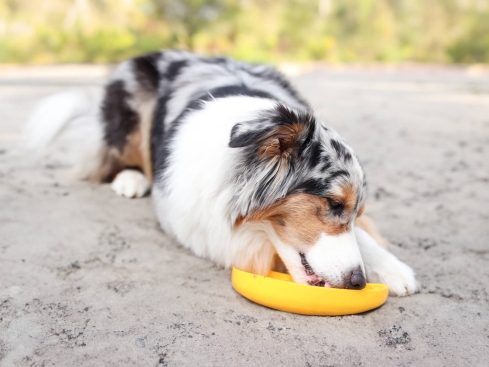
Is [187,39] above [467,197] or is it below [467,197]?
below

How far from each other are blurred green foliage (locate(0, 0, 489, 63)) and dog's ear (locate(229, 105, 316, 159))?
18.2m

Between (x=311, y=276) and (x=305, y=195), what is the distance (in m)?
0.41

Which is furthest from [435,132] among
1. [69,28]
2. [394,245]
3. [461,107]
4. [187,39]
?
[69,28]

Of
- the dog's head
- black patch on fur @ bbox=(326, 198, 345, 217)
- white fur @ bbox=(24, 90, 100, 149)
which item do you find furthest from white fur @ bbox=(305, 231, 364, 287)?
white fur @ bbox=(24, 90, 100, 149)

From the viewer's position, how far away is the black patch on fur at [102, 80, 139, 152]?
4004 mm

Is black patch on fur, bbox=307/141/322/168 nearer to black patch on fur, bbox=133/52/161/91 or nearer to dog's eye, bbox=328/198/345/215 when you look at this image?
dog's eye, bbox=328/198/345/215

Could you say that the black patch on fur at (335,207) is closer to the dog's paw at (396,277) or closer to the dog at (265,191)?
the dog at (265,191)

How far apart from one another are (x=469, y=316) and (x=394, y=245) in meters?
0.91

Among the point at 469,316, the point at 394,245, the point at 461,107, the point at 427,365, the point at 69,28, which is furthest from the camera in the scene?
the point at 69,28

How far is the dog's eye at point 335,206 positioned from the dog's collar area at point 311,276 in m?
0.27

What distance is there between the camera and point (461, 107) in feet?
27.2

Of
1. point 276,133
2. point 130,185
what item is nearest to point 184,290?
point 276,133

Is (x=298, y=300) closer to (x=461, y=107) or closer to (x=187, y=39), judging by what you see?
(x=461, y=107)

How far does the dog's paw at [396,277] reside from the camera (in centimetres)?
255
